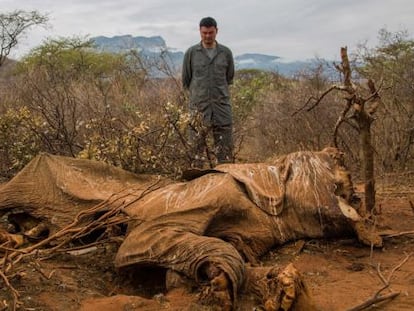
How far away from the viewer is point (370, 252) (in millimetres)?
5090

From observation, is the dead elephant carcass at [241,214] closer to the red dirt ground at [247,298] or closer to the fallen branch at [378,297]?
the red dirt ground at [247,298]

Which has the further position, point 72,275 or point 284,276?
point 72,275

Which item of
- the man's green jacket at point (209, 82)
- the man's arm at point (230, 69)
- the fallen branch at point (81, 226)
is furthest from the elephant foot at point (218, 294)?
the man's arm at point (230, 69)

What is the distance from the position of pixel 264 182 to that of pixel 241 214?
16.1 inches

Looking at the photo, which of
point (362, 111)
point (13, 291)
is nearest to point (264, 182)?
point (362, 111)

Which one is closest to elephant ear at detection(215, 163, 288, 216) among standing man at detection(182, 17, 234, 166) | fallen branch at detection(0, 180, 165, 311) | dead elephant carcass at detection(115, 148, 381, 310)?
dead elephant carcass at detection(115, 148, 381, 310)

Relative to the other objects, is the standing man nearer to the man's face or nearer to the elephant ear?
the man's face

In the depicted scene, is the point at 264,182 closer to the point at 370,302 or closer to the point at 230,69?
the point at 370,302

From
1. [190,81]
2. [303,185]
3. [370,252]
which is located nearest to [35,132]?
[190,81]

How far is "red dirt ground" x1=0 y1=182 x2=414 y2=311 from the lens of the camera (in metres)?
4.06

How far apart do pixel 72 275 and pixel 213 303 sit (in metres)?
1.34

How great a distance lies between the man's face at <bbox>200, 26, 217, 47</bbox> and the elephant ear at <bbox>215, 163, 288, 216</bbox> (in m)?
2.58

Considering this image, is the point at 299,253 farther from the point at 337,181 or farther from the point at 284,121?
the point at 284,121

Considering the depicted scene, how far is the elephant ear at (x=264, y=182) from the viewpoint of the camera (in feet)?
16.7
